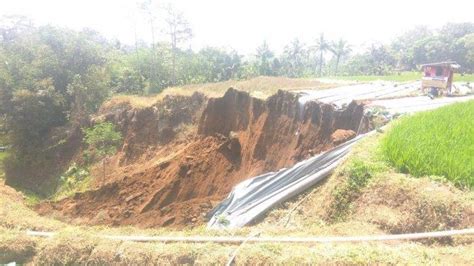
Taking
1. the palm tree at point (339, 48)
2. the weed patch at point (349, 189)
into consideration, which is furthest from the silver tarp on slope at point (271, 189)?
the palm tree at point (339, 48)

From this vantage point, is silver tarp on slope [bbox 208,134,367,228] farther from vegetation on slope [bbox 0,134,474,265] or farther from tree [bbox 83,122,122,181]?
tree [bbox 83,122,122,181]

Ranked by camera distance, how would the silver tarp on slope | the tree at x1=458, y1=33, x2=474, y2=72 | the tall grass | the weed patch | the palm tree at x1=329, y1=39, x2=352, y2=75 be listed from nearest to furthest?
the tall grass, the weed patch, the silver tarp on slope, the tree at x1=458, y1=33, x2=474, y2=72, the palm tree at x1=329, y1=39, x2=352, y2=75

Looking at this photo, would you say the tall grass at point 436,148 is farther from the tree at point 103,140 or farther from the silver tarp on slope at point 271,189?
the tree at point 103,140

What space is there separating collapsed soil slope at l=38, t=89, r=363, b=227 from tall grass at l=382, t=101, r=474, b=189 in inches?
99.8

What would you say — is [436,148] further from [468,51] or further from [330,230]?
[468,51]

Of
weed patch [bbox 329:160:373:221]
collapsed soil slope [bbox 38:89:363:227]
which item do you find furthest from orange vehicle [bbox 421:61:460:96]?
weed patch [bbox 329:160:373:221]

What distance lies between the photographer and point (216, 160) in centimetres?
1295

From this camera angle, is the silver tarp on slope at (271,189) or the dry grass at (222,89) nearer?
the silver tarp on slope at (271,189)

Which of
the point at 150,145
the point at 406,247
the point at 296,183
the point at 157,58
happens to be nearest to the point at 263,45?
the point at 157,58

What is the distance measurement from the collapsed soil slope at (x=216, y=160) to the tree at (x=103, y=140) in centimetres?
131

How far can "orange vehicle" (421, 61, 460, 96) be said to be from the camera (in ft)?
45.3

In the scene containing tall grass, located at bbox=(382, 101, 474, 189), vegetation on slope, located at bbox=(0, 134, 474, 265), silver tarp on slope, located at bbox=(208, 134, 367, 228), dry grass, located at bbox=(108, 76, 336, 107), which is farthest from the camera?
dry grass, located at bbox=(108, 76, 336, 107)

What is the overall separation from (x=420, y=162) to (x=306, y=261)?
123 inches

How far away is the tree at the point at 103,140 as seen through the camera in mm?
16875
